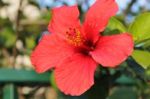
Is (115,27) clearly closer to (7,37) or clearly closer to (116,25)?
(116,25)

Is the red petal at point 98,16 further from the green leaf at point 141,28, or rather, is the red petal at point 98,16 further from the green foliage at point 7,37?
the green foliage at point 7,37

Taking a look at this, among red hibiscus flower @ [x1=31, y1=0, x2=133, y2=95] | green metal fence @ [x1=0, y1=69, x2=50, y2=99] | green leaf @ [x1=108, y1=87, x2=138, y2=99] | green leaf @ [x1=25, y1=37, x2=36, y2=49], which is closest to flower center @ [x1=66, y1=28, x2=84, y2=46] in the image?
red hibiscus flower @ [x1=31, y1=0, x2=133, y2=95]

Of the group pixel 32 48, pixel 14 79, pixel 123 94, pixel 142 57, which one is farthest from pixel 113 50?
pixel 32 48

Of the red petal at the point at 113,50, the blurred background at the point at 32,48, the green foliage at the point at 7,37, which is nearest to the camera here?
the red petal at the point at 113,50

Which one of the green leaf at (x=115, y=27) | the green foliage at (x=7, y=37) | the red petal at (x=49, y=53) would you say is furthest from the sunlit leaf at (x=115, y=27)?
the green foliage at (x=7, y=37)

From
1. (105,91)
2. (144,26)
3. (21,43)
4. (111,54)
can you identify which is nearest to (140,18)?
(144,26)

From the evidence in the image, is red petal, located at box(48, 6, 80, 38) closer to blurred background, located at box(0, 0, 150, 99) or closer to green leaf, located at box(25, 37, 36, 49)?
blurred background, located at box(0, 0, 150, 99)
